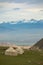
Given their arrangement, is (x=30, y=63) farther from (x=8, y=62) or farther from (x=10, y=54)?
(x=10, y=54)

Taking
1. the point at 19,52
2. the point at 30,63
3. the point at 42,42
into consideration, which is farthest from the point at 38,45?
the point at 30,63

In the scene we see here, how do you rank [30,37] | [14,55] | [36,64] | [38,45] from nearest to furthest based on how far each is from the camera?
[36,64], [14,55], [38,45], [30,37]

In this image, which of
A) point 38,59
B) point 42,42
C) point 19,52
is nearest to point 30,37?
point 42,42

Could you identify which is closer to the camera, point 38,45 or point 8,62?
point 8,62

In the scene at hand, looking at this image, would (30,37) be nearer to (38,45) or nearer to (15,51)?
(38,45)

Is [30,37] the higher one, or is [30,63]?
[30,37]

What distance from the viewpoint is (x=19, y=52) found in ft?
76.2

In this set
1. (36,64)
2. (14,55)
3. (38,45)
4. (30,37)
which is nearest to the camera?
(36,64)

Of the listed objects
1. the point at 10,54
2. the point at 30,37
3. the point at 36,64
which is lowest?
the point at 36,64

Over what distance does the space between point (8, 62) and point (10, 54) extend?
467cm

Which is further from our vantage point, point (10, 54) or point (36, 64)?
point (10, 54)

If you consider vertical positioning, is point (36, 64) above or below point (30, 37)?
below

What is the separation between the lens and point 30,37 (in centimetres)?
4097

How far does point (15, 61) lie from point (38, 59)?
200 centimetres
